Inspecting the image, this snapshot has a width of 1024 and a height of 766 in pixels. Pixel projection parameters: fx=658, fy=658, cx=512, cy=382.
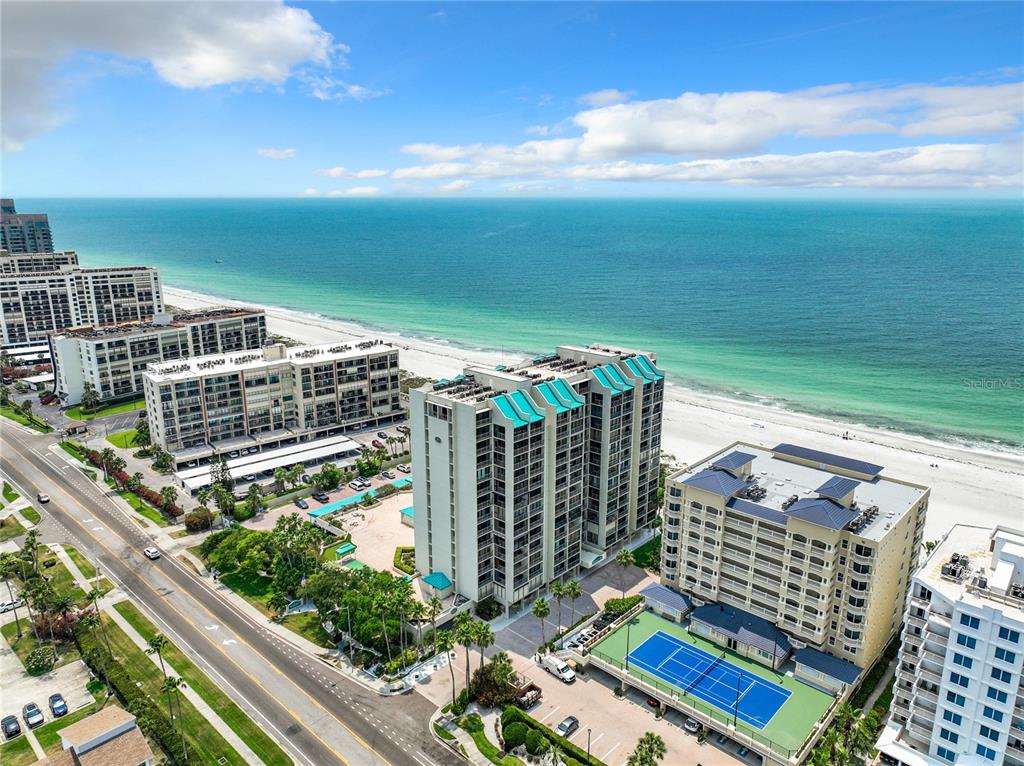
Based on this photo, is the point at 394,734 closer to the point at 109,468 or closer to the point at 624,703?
the point at 624,703

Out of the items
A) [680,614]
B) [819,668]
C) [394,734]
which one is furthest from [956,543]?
[394,734]

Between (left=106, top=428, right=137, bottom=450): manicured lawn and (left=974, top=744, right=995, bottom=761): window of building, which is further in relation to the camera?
(left=106, top=428, right=137, bottom=450): manicured lawn

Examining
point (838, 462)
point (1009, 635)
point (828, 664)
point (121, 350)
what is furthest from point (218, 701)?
point (121, 350)

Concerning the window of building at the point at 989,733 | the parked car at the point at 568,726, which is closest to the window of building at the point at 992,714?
the window of building at the point at 989,733

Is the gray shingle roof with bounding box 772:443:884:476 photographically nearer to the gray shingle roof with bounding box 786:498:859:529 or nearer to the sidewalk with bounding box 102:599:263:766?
the gray shingle roof with bounding box 786:498:859:529

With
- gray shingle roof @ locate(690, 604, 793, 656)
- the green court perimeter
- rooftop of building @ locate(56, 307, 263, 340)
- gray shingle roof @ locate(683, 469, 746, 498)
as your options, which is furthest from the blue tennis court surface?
rooftop of building @ locate(56, 307, 263, 340)

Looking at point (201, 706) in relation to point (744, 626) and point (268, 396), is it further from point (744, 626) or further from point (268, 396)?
point (268, 396)
